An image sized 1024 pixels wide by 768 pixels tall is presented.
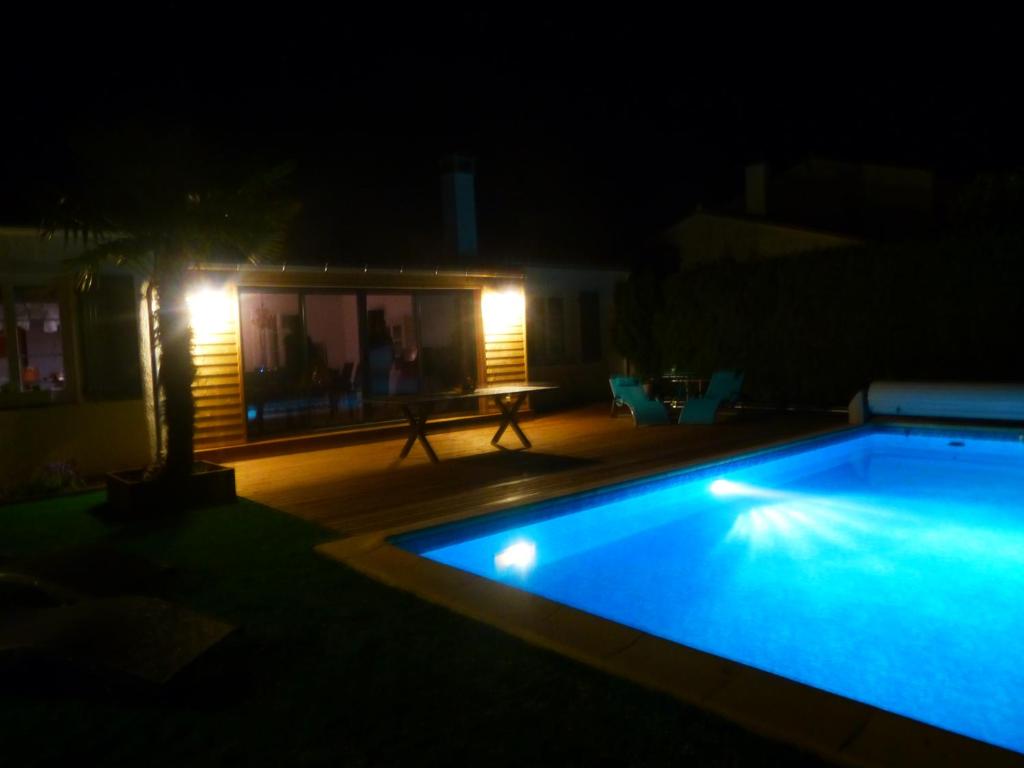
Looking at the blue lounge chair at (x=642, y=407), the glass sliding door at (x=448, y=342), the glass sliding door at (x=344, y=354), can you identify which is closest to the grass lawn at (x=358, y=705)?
the glass sliding door at (x=344, y=354)

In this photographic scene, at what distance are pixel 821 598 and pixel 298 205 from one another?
5.13 metres

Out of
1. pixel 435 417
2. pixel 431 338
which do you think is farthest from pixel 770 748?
pixel 431 338

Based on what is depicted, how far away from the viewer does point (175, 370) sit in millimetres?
6133

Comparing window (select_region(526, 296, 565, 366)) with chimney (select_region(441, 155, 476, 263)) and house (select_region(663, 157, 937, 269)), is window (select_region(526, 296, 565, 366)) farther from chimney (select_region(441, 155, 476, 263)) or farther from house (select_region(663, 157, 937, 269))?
house (select_region(663, 157, 937, 269))

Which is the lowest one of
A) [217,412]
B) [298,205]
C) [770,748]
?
[770,748]

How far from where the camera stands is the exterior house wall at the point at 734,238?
1526 cm

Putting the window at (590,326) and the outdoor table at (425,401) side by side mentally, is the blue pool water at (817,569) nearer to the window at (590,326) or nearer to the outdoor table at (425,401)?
the outdoor table at (425,401)

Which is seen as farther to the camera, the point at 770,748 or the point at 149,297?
the point at 149,297

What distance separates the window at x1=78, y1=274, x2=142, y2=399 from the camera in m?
7.87

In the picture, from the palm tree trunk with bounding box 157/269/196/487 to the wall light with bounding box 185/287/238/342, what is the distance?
8.81ft

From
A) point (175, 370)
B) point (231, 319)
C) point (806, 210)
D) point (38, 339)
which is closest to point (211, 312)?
point (231, 319)

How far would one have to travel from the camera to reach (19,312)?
742cm

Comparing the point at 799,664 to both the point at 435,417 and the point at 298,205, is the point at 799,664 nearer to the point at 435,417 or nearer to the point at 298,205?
the point at 298,205

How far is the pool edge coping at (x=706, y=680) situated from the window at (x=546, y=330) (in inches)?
339
